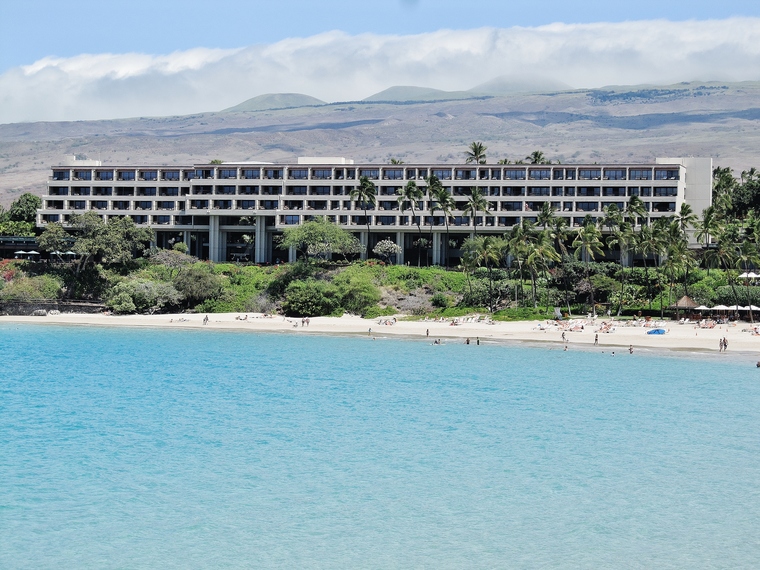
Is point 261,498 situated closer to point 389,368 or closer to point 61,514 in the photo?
point 61,514

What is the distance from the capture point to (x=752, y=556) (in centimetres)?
2689

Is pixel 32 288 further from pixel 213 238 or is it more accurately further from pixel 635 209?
pixel 635 209

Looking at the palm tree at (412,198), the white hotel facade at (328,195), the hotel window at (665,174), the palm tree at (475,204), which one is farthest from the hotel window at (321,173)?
the hotel window at (665,174)

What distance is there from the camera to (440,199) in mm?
105062

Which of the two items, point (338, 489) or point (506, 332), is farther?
point (506, 332)

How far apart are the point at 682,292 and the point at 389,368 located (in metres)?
39.1

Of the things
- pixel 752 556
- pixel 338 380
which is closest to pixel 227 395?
pixel 338 380

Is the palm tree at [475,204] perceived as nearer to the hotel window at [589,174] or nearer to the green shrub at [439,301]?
the hotel window at [589,174]

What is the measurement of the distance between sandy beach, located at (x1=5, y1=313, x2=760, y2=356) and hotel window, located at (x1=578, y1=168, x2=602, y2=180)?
31856 millimetres

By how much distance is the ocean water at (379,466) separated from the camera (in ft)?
90.6

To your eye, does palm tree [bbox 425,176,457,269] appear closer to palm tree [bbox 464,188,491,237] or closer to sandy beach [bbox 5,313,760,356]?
palm tree [bbox 464,188,491,237]

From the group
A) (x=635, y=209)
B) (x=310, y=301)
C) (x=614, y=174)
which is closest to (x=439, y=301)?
(x=310, y=301)

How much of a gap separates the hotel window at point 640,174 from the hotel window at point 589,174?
3753 mm

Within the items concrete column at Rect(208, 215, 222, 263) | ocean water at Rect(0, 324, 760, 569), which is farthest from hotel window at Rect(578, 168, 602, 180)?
ocean water at Rect(0, 324, 760, 569)
